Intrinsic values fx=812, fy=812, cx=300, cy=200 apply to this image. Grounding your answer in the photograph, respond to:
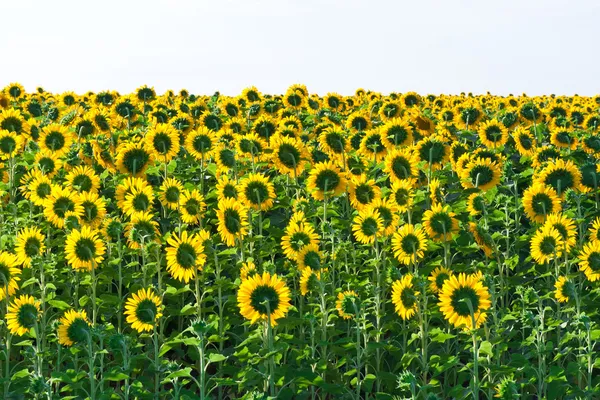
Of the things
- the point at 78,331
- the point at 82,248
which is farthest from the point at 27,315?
the point at 82,248

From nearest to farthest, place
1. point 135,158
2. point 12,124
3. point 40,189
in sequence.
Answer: point 40,189 → point 135,158 → point 12,124

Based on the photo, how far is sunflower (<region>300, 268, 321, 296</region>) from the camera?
7.89m

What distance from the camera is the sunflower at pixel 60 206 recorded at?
8.87 metres

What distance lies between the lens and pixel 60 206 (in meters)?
8.88

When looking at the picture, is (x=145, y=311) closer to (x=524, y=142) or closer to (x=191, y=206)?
(x=191, y=206)

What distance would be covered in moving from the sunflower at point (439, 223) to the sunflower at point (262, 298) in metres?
2.37

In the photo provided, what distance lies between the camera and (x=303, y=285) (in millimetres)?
7918

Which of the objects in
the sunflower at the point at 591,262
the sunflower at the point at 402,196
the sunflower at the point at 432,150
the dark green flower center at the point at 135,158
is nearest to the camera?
the sunflower at the point at 591,262

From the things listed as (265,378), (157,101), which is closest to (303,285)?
A: (265,378)

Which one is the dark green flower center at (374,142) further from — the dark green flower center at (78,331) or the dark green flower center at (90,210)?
the dark green flower center at (78,331)

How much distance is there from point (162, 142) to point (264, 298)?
4.68 metres

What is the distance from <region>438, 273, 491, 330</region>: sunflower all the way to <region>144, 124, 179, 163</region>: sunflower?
17.0ft

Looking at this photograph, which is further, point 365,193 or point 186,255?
point 365,193

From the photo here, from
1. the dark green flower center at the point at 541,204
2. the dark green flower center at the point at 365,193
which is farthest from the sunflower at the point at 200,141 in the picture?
the dark green flower center at the point at 541,204
